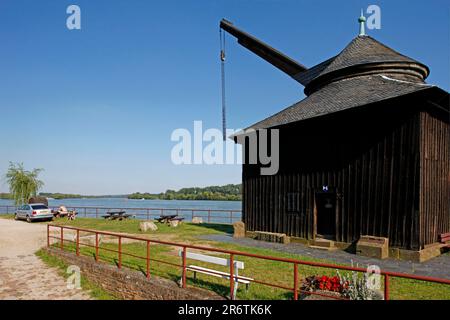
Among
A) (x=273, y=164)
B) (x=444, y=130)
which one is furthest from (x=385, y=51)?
(x=273, y=164)

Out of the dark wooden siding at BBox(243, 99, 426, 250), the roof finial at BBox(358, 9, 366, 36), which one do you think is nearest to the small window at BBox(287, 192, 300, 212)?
the dark wooden siding at BBox(243, 99, 426, 250)

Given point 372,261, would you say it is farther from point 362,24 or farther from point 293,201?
point 362,24

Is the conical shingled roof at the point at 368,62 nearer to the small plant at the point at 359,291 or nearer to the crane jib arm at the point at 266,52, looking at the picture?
the crane jib arm at the point at 266,52

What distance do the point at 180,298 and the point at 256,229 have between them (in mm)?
9991

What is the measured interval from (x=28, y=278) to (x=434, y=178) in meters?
14.1

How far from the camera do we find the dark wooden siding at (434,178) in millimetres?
11492

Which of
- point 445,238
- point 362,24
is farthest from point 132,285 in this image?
point 362,24

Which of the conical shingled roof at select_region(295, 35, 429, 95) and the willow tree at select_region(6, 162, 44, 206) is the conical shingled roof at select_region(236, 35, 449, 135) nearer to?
the conical shingled roof at select_region(295, 35, 429, 95)

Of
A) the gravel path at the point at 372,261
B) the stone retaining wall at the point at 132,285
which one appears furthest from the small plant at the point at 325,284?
the gravel path at the point at 372,261

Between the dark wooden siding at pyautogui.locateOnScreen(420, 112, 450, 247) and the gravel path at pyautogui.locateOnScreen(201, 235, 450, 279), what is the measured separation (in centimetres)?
96

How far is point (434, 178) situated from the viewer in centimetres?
1226

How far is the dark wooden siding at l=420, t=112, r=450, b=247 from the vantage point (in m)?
11.5

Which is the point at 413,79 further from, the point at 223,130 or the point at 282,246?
the point at 223,130

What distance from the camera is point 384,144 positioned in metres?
12.2
